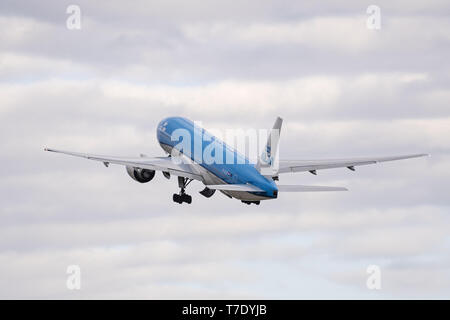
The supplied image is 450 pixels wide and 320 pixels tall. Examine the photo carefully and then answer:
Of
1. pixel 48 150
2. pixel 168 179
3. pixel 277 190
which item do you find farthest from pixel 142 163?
pixel 277 190

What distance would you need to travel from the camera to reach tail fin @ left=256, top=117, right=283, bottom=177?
87.6 meters

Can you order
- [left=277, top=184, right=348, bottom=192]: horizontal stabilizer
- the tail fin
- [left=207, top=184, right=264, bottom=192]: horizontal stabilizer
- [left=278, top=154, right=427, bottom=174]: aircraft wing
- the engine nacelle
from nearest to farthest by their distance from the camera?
1. [left=277, top=184, right=348, bottom=192]: horizontal stabilizer
2. [left=207, top=184, right=264, bottom=192]: horizontal stabilizer
3. the tail fin
4. [left=278, top=154, right=427, bottom=174]: aircraft wing
5. the engine nacelle

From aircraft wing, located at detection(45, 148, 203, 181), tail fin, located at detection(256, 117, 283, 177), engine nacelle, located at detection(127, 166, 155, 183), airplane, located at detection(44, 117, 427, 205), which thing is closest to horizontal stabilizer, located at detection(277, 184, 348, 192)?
airplane, located at detection(44, 117, 427, 205)

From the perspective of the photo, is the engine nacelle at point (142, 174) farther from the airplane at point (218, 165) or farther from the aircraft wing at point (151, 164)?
the aircraft wing at point (151, 164)

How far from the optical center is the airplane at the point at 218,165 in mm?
88250

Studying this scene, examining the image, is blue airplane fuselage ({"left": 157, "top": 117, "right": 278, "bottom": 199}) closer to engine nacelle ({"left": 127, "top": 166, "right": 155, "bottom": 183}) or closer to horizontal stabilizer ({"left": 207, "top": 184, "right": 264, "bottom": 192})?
horizontal stabilizer ({"left": 207, "top": 184, "right": 264, "bottom": 192})

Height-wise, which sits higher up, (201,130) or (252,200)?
(201,130)

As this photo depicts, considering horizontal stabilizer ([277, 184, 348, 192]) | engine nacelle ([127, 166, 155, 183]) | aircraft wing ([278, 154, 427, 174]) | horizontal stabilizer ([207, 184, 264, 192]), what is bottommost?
horizontal stabilizer ([277, 184, 348, 192])

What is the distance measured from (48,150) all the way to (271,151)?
18294 mm

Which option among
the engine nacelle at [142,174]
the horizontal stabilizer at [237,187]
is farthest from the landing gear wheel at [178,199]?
the horizontal stabilizer at [237,187]

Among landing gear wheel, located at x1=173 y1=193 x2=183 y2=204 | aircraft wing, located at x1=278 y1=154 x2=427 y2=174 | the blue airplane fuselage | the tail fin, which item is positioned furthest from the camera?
landing gear wheel, located at x1=173 y1=193 x2=183 y2=204

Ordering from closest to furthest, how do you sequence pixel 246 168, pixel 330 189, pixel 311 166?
1. pixel 330 189
2. pixel 246 168
3. pixel 311 166

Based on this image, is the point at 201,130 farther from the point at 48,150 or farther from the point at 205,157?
the point at 48,150

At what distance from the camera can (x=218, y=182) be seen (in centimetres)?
9469
